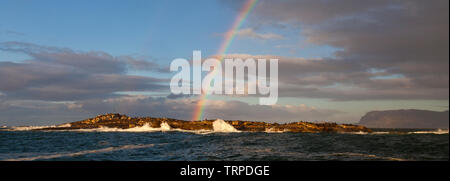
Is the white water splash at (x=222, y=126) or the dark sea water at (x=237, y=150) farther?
the white water splash at (x=222, y=126)

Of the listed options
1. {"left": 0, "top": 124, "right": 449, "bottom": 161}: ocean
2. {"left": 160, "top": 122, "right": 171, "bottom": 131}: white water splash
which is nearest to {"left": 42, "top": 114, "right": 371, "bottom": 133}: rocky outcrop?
{"left": 160, "top": 122, "right": 171, "bottom": 131}: white water splash

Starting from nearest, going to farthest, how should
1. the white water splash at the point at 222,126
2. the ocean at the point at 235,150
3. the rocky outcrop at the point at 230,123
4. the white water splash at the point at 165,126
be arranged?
the ocean at the point at 235,150, the rocky outcrop at the point at 230,123, the white water splash at the point at 222,126, the white water splash at the point at 165,126

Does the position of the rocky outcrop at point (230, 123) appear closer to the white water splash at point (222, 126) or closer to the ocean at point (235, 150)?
the white water splash at point (222, 126)

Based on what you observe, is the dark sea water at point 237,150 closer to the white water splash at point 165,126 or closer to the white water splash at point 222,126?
the white water splash at point 222,126

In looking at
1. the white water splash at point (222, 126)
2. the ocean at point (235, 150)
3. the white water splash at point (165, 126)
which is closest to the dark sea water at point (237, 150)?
the ocean at point (235, 150)

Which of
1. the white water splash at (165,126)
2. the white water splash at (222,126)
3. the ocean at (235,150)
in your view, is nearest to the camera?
the ocean at (235,150)

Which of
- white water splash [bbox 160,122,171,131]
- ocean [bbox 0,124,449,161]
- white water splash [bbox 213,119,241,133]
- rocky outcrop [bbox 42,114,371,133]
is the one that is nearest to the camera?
ocean [bbox 0,124,449,161]

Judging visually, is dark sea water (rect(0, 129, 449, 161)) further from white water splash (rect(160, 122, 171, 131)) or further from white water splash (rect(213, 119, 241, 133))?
white water splash (rect(160, 122, 171, 131))

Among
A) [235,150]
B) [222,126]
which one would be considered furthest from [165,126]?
[235,150]
